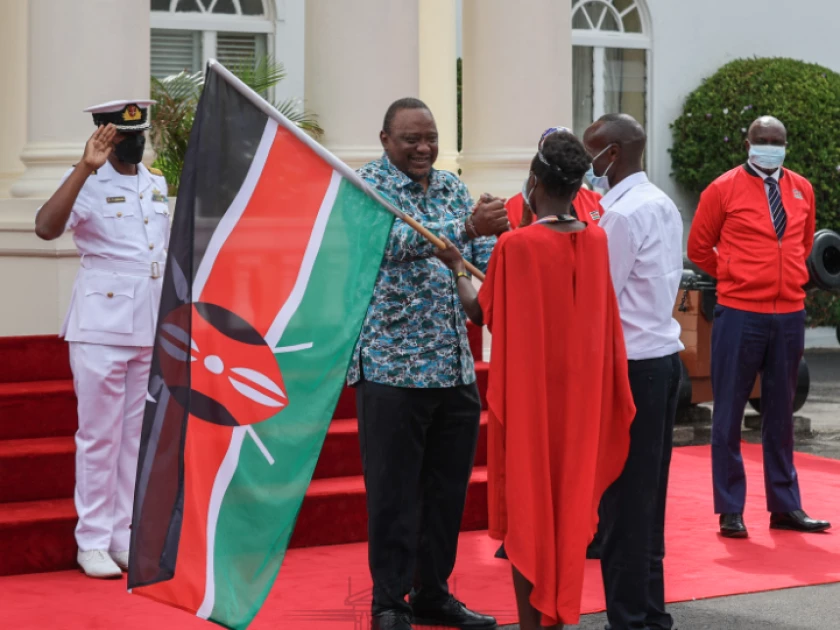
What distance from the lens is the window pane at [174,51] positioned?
15.0 metres

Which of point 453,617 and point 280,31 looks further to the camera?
point 280,31

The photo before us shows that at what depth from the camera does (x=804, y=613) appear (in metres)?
5.83

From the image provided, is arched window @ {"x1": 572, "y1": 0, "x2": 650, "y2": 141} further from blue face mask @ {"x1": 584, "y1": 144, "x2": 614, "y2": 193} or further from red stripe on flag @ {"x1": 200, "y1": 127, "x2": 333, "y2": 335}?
red stripe on flag @ {"x1": 200, "y1": 127, "x2": 333, "y2": 335}

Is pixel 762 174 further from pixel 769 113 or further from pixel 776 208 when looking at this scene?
pixel 769 113

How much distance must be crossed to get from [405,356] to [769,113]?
1329 cm

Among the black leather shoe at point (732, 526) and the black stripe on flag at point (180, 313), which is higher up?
the black stripe on flag at point (180, 313)

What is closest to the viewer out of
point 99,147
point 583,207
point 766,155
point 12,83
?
point 99,147

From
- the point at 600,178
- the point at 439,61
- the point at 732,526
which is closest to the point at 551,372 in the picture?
the point at 600,178

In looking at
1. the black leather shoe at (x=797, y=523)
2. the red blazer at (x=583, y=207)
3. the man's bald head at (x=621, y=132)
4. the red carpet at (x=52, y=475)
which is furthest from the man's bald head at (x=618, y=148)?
the black leather shoe at (x=797, y=523)

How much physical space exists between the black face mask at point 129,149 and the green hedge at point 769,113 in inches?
480

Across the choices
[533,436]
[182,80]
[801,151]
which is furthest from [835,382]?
[533,436]

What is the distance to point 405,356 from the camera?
531 cm

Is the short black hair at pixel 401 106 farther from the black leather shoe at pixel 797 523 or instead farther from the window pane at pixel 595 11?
the window pane at pixel 595 11

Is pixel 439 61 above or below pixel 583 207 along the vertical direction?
above
